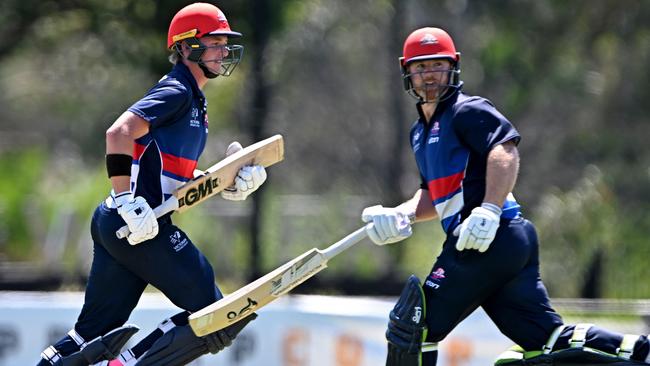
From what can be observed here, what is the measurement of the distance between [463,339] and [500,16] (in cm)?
622

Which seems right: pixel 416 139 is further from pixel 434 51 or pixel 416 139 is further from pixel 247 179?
pixel 247 179

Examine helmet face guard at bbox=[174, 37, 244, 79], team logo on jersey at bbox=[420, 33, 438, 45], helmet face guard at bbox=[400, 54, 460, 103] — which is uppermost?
team logo on jersey at bbox=[420, 33, 438, 45]

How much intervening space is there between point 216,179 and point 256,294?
587 millimetres

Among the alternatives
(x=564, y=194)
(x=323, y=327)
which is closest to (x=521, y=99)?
(x=564, y=194)

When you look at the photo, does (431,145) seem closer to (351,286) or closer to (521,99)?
(351,286)

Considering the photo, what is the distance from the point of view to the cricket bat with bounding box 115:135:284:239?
17.8 feet

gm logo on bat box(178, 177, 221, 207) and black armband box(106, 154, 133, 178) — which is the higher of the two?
black armband box(106, 154, 133, 178)

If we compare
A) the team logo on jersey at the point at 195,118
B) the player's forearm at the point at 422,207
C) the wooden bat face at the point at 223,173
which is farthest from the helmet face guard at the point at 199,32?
the player's forearm at the point at 422,207

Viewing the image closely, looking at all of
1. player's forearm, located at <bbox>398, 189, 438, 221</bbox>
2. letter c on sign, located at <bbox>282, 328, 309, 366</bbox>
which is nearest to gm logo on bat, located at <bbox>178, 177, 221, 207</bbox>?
player's forearm, located at <bbox>398, 189, 438, 221</bbox>

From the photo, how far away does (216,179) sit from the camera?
18.6 ft

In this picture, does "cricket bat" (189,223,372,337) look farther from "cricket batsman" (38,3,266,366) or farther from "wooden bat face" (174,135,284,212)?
"wooden bat face" (174,135,284,212)

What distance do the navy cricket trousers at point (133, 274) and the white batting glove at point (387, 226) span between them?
2.46ft

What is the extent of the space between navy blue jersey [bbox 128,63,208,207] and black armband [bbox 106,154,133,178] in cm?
16

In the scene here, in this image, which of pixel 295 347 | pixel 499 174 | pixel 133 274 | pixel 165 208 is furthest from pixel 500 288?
pixel 295 347
